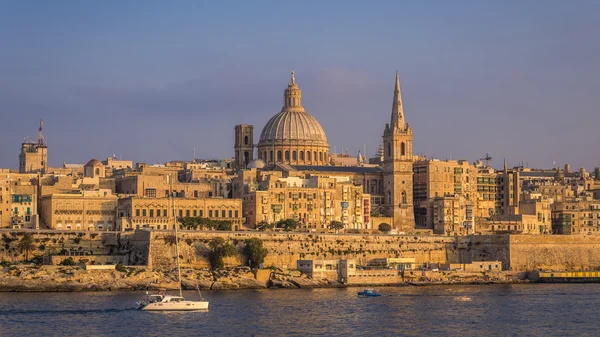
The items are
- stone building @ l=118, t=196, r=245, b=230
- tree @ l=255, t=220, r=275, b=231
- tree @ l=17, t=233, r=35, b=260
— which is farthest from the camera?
tree @ l=255, t=220, r=275, b=231

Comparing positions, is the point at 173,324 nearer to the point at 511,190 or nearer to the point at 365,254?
the point at 365,254

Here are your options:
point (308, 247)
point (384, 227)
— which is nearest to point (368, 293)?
point (308, 247)

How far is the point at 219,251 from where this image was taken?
79.1 meters

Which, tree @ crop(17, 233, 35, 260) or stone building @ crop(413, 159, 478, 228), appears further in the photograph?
stone building @ crop(413, 159, 478, 228)

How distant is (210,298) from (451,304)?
455 inches

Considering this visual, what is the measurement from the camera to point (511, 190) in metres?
109

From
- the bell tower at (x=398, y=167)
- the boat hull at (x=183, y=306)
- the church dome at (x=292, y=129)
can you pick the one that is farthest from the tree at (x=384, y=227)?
the boat hull at (x=183, y=306)

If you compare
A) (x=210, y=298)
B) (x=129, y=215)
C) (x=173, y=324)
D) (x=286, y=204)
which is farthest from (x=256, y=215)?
(x=173, y=324)

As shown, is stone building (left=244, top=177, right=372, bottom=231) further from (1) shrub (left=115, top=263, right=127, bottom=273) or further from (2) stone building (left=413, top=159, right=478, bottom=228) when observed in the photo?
(1) shrub (left=115, top=263, right=127, bottom=273)

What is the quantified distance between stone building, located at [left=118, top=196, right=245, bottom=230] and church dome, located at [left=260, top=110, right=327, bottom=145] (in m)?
20.0

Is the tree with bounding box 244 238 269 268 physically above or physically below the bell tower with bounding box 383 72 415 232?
below

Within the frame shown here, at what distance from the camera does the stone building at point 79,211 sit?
86500mm

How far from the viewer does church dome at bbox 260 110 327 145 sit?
111562 millimetres

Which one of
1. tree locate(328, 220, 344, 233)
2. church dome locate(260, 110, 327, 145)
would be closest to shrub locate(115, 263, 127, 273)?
tree locate(328, 220, 344, 233)
